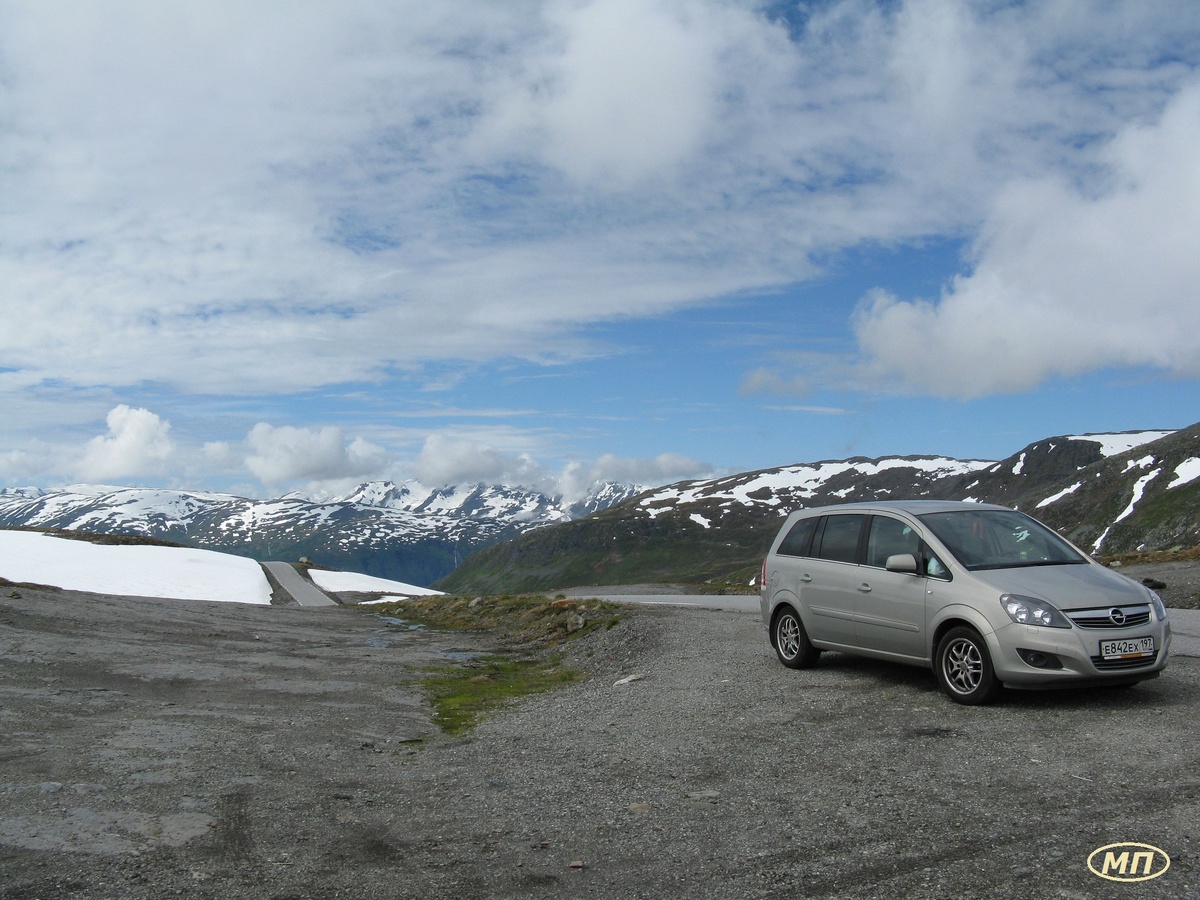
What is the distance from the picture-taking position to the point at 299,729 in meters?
10.9

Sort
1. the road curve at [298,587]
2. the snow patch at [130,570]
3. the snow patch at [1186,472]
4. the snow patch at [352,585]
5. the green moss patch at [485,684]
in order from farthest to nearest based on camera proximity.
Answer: the snow patch at [1186,472], the snow patch at [352,585], the road curve at [298,587], the snow patch at [130,570], the green moss patch at [485,684]

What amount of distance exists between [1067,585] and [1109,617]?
0.50 meters

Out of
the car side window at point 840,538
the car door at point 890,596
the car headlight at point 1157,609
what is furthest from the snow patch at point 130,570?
the car headlight at point 1157,609

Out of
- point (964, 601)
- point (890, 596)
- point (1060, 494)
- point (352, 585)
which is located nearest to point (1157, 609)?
point (964, 601)

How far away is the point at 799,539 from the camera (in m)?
13.1

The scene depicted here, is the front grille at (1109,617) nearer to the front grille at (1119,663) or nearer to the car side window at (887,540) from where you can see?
the front grille at (1119,663)

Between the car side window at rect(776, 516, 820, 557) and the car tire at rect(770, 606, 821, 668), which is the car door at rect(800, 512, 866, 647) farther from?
the car tire at rect(770, 606, 821, 668)

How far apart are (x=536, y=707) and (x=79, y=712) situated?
5857 mm

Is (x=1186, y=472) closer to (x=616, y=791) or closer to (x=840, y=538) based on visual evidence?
(x=840, y=538)

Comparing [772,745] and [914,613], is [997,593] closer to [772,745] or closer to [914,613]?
[914,613]

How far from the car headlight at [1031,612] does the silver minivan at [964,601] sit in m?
0.01

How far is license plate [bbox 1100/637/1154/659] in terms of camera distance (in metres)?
9.22

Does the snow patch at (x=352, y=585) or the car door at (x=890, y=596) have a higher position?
the car door at (x=890, y=596)

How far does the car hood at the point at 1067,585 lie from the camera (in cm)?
941
